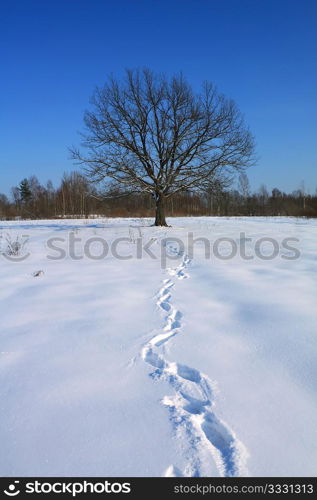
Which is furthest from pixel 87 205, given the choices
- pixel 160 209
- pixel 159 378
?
pixel 159 378

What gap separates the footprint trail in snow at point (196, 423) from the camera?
1285 millimetres

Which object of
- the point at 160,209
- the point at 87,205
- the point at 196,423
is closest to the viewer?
the point at 196,423

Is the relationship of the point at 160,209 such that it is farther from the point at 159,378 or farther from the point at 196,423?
Result: the point at 196,423

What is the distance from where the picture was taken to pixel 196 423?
154 centimetres

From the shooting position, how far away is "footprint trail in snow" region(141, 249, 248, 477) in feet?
4.22

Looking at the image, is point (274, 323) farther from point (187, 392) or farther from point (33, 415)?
point (33, 415)

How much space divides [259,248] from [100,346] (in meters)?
5.67

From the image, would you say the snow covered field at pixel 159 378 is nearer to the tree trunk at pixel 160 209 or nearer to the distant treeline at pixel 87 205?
the tree trunk at pixel 160 209

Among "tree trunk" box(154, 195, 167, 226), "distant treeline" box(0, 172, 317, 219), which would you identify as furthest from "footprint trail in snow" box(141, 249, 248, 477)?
"distant treeline" box(0, 172, 317, 219)

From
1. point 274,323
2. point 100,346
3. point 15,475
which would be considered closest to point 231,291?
point 274,323

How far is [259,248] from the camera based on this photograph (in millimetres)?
7133

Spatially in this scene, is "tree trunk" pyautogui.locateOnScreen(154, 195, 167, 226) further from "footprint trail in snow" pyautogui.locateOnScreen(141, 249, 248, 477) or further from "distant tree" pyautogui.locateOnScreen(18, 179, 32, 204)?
"distant tree" pyautogui.locateOnScreen(18, 179, 32, 204)

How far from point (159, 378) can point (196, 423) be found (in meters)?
0.44
